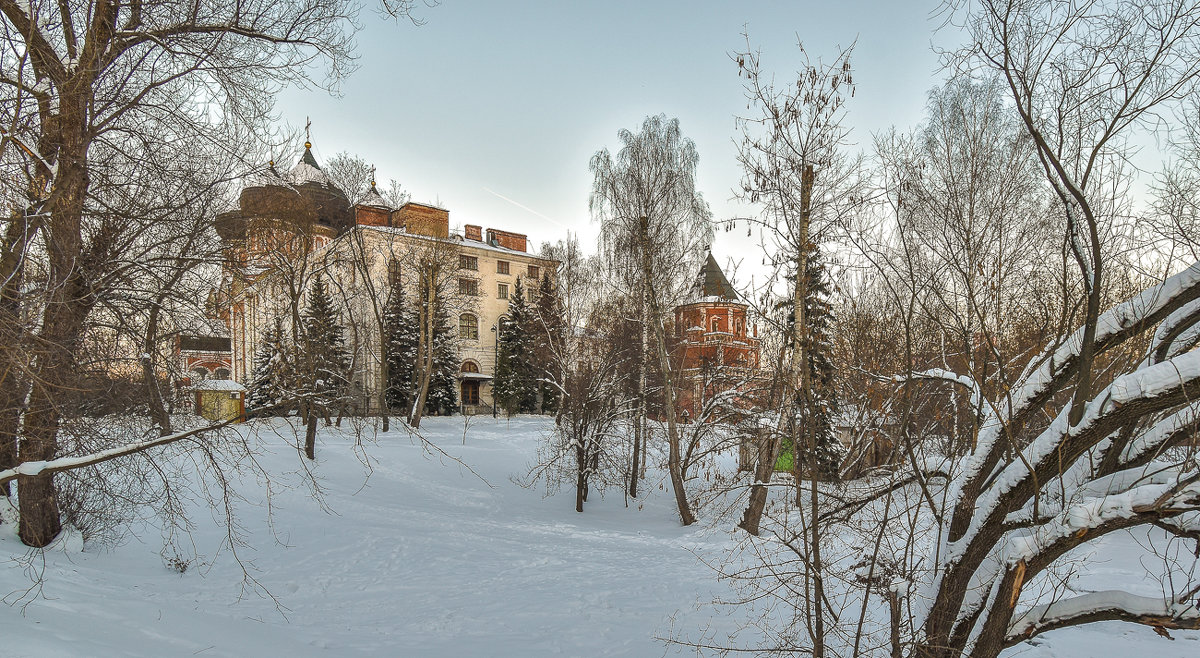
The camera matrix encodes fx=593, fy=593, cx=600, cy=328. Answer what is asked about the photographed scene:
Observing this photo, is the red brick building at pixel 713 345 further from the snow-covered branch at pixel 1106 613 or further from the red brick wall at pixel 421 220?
the red brick wall at pixel 421 220

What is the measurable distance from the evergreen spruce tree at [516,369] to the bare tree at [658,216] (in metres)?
19.4

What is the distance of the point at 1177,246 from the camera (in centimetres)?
436

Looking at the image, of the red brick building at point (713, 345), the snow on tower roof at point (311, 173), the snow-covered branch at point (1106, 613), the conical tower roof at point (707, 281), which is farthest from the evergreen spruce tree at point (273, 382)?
the snow on tower roof at point (311, 173)

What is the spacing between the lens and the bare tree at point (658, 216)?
1340 centimetres

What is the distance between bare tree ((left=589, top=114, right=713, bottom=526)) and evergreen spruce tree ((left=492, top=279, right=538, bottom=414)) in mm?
19371

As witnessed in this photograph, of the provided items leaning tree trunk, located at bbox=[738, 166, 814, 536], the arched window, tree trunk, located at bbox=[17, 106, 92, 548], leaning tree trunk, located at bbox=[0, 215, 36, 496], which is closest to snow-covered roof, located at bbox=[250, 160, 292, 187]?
tree trunk, located at bbox=[17, 106, 92, 548]

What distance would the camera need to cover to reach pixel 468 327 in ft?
127

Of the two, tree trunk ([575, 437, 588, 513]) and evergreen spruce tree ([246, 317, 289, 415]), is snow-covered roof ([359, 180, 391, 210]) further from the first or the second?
evergreen spruce tree ([246, 317, 289, 415])

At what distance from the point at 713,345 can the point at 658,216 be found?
3.67 meters

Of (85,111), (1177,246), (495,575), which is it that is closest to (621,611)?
(495,575)

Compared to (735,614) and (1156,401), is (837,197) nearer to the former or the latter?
(1156,401)

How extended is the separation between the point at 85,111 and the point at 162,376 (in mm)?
2350

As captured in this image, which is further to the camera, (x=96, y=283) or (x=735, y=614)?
(x=735, y=614)

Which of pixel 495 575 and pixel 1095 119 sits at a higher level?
pixel 1095 119
